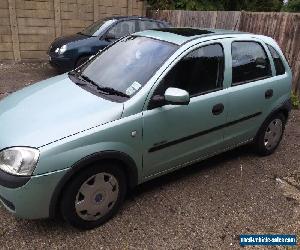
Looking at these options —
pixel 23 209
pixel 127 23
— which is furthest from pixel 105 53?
pixel 127 23

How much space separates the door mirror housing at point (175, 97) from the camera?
10.9 ft

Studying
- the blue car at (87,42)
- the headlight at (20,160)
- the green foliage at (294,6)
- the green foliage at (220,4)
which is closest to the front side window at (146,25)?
the blue car at (87,42)

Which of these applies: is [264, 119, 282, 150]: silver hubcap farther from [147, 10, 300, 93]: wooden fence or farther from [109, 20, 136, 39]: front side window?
[109, 20, 136, 39]: front side window

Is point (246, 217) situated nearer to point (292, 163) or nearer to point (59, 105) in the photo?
point (292, 163)

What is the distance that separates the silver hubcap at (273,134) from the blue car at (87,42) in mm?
5525

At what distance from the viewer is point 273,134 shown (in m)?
5.03

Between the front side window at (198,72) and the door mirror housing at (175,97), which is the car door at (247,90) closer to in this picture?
the front side window at (198,72)

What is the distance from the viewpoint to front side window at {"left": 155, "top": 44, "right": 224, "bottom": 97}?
362 cm

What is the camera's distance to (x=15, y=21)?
11156 mm

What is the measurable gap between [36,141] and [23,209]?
1.89 feet

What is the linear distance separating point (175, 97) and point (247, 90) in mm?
1353

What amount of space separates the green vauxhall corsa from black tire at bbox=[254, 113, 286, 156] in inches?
3.4

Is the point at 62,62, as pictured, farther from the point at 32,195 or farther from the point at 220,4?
the point at 220,4

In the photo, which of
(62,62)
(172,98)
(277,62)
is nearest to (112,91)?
(172,98)
